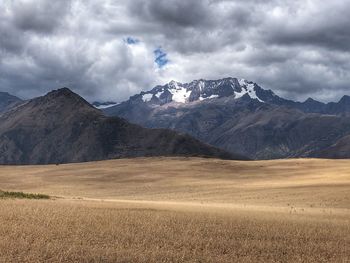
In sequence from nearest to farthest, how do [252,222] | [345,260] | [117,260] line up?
[117,260], [345,260], [252,222]

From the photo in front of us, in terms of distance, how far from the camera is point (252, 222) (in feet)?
94.2

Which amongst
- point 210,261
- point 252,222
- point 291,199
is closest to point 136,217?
point 252,222

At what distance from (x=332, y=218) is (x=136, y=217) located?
13.4m

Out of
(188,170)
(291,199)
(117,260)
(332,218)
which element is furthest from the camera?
(188,170)

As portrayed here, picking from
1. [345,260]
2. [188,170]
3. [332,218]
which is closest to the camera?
[345,260]

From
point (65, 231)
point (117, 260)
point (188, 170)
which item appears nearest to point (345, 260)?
point (117, 260)

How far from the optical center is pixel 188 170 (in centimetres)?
13325

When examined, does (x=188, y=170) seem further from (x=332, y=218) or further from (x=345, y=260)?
(x=345, y=260)

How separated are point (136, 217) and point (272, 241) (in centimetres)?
908

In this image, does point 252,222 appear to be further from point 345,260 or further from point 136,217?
Answer: point 345,260

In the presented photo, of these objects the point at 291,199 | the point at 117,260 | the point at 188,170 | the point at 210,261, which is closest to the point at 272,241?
the point at 210,261

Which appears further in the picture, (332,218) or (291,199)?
(291,199)

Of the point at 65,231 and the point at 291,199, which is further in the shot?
the point at 291,199

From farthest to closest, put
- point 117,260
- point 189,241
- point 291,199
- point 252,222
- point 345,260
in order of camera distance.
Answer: point 291,199 < point 252,222 < point 189,241 < point 345,260 < point 117,260
